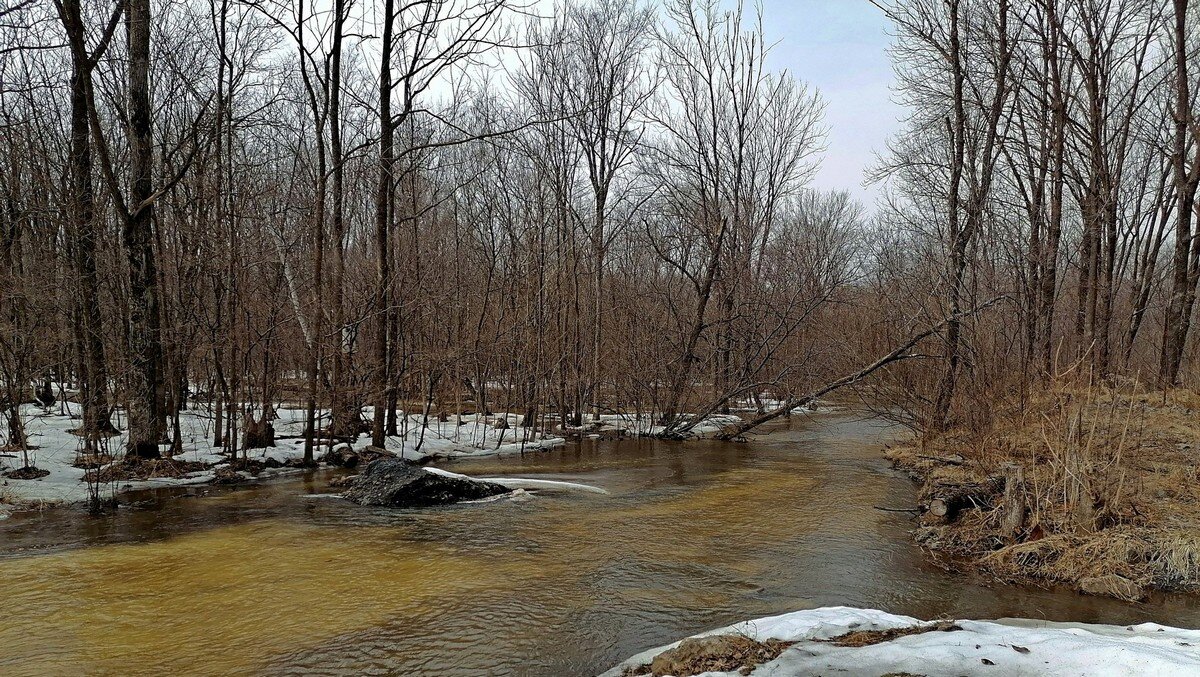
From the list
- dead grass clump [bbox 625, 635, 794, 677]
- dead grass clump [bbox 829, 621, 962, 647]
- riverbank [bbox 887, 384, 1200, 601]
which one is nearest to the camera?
dead grass clump [bbox 625, 635, 794, 677]

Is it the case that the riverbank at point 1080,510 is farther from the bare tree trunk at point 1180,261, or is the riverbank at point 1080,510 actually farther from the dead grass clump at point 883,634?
the bare tree trunk at point 1180,261

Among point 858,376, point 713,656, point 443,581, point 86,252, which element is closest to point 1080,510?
point 713,656

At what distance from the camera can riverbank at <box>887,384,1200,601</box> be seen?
6.51 metres

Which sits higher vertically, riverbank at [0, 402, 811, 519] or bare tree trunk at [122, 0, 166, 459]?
bare tree trunk at [122, 0, 166, 459]

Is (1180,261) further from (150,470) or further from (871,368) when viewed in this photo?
(150,470)

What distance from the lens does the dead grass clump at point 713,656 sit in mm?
4125

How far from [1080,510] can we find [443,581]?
6.69 m

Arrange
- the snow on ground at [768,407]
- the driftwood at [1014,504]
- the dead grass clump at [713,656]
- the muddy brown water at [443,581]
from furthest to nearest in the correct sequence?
1. the snow on ground at [768,407]
2. the driftwood at [1014,504]
3. the muddy brown water at [443,581]
4. the dead grass clump at [713,656]

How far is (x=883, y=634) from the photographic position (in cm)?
472

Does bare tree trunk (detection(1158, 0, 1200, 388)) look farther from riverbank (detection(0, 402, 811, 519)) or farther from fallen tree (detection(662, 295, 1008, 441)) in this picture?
riverbank (detection(0, 402, 811, 519))

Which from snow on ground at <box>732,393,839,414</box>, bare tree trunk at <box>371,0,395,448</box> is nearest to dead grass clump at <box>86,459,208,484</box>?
bare tree trunk at <box>371,0,395,448</box>

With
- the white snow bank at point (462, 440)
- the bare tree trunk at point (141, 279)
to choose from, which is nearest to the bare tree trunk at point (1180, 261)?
the white snow bank at point (462, 440)

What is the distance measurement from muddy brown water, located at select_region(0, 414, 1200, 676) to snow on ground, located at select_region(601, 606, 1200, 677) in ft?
3.30

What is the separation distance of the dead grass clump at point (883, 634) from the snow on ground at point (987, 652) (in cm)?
7
